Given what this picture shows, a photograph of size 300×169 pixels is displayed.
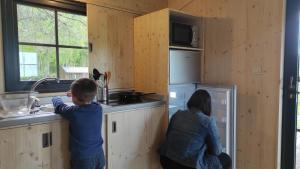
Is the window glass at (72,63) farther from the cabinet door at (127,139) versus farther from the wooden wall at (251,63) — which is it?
the wooden wall at (251,63)

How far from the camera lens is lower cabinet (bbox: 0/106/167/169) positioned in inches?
57.8

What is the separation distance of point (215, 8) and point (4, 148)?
87.4 inches

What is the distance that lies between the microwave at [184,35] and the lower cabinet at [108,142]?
0.70 meters

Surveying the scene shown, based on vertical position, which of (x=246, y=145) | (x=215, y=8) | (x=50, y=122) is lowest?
(x=246, y=145)

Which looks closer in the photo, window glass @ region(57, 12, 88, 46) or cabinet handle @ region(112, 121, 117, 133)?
cabinet handle @ region(112, 121, 117, 133)

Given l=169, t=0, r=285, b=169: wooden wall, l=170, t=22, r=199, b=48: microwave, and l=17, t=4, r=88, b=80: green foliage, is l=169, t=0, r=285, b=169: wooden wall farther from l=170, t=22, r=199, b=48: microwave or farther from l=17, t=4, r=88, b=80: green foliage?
l=17, t=4, r=88, b=80: green foliage

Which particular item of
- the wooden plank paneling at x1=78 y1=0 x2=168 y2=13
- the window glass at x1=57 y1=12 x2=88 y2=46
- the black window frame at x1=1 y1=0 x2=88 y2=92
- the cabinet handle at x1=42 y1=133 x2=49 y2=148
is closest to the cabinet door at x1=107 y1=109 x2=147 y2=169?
the cabinet handle at x1=42 y1=133 x2=49 y2=148

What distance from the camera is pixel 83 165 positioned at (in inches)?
62.9

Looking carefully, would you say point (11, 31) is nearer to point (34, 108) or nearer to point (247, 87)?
point (34, 108)

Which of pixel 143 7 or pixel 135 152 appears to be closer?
pixel 135 152

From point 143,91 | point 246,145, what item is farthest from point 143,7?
point 246,145

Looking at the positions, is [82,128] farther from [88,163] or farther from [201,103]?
[201,103]

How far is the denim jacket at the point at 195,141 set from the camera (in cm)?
176

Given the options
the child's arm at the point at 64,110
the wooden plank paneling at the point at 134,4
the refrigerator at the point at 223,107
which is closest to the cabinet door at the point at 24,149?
the child's arm at the point at 64,110
